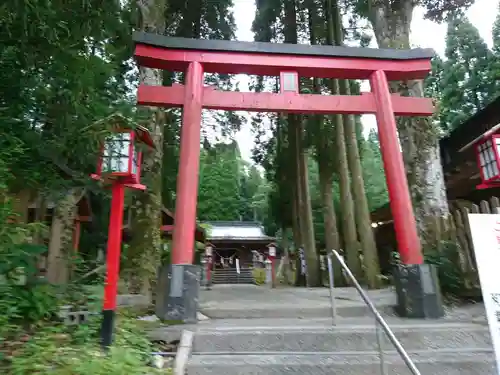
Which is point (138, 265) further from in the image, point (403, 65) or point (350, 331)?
point (403, 65)

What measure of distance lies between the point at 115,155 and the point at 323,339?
2761mm

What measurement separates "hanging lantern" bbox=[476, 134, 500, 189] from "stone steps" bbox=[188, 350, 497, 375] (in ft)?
9.00

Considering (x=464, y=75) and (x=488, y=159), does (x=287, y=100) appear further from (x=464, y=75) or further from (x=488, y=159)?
(x=464, y=75)

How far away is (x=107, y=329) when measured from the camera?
127 inches

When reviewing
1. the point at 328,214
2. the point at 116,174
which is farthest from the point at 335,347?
the point at 328,214

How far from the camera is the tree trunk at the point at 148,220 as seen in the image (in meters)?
5.45

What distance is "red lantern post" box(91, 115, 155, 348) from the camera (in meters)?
3.41

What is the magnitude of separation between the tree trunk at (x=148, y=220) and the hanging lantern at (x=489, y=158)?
5006 mm

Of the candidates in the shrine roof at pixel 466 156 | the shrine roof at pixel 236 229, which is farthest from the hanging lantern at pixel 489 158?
the shrine roof at pixel 236 229

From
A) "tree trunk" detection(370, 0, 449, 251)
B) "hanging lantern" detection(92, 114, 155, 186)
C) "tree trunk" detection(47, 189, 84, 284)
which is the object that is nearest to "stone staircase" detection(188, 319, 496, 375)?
"hanging lantern" detection(92, 114, 155, 186)

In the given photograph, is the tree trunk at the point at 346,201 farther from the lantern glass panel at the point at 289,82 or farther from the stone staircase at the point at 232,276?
the stone staircase at the point at 232,276

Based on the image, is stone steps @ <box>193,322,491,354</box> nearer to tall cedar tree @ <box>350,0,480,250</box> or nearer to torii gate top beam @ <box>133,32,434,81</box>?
tall cedar tree @ <box>350,0,480,250</box>

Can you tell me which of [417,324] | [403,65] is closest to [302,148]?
[403,65]

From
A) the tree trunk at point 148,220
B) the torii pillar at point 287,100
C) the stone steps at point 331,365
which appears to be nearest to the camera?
the stone steps at point 331,365
